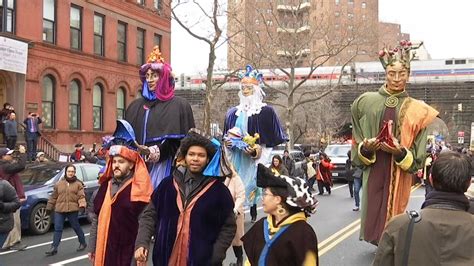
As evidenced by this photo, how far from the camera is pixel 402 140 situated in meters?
6.14

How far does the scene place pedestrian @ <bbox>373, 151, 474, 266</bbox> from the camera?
3.08 m

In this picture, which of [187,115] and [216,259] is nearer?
[216,259]

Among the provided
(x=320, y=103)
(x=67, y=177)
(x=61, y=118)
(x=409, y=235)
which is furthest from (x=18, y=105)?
(x=320, y=103)

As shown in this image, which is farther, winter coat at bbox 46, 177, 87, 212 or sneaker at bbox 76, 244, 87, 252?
winter coat at bbox 46, 177, 87, 212

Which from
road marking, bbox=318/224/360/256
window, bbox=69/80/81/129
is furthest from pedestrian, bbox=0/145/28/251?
window, bbox=69/80/81/129

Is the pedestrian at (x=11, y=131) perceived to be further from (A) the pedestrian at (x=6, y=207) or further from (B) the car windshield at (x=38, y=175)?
(A) the pedestrian at (x=6, y=207)

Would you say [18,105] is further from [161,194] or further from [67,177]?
[161,194]

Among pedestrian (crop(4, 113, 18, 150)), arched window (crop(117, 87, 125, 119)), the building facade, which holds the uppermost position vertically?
Result: the building facade

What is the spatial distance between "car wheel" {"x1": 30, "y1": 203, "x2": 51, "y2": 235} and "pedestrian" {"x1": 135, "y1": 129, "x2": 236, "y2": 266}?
714cm

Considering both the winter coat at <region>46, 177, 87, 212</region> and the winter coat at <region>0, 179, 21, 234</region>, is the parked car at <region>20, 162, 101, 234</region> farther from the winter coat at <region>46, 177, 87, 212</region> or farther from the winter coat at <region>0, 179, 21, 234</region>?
the winter coat at <region>0, 179, 21, 234</region>

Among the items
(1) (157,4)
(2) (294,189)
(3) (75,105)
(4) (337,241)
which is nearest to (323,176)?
(4) (337,241)

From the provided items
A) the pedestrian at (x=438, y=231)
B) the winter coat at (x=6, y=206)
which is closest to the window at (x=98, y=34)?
the winter coat at (x=6, y=206)

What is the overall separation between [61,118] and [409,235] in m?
22.6

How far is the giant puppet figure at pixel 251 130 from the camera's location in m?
7.80
